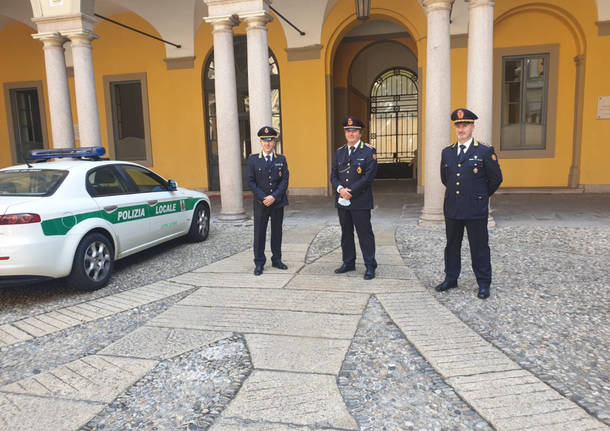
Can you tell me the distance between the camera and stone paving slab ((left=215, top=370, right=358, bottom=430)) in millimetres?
2594

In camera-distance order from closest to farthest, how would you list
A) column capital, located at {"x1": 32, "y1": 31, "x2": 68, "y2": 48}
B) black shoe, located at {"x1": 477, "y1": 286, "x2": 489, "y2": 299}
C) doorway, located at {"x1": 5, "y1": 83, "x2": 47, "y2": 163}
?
black shoe, located at {"x1": 477, "y1": 286, "x2": 489, "y2": 299}, column capital, located at {"x1": 32, "y1": 31, "x2": 68, "y2": 48}, doorway, located at {"x1": 5, "y1": 83, "x2": 47, "y2": 163}

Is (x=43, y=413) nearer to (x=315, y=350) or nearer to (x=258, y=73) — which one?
(x=315, y=350)

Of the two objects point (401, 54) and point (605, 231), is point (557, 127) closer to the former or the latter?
point (605, 231)

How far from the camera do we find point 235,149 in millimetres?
9031

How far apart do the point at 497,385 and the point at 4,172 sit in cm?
557

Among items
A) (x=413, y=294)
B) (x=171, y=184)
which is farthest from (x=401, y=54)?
(x=413, y=294)

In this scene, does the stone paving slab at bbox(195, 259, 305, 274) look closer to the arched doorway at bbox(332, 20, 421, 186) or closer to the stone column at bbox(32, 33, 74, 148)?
the stone column at bbox(32, 33, 74, 148)

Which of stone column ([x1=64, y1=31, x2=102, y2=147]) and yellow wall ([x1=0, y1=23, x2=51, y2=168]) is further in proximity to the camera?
yellow wall ([x1=0, y1=23, x2=51, y2=168])

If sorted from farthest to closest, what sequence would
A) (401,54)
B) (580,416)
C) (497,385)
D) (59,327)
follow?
(401,54)
(59,327)
(497,385)
(580,416)

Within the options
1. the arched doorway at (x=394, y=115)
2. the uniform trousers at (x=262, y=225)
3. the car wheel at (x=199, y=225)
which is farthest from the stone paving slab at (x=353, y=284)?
the arched doorway at (x=394, y=115)

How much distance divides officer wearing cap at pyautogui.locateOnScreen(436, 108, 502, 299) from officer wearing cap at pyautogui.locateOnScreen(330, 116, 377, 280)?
0.88 meters

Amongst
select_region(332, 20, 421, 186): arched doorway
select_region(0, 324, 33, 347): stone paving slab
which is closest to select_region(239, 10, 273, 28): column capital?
select_region(0, 324, 33, 347): stone paving slab

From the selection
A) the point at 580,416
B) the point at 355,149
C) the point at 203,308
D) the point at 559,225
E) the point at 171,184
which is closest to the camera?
the point at 580,416

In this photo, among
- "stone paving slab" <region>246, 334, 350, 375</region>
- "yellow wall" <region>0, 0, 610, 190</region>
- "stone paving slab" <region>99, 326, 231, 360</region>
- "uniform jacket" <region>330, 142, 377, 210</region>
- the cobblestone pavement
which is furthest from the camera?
"yellow wall" <region>0, 0, 610, 190</region>
